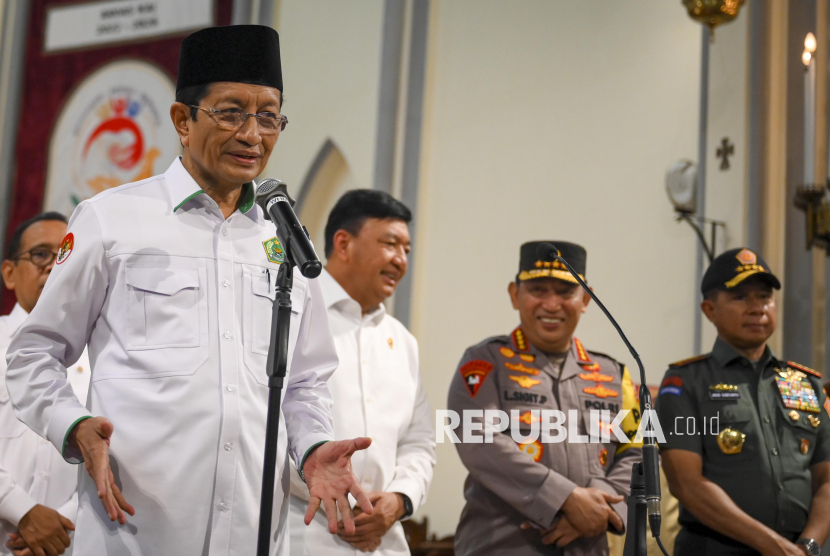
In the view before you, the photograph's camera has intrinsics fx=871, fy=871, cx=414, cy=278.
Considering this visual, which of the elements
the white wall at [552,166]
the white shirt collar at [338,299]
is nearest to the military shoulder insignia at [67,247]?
the white shirt collar at [338,299]

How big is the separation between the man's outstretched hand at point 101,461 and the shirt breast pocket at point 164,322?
0.16 metres

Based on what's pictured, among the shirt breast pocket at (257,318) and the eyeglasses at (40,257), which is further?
the eyeglasses at (40,257)

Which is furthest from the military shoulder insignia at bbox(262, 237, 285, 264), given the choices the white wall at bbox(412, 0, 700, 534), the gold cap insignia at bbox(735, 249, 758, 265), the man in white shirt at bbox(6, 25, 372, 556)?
the white wall at bbox(412, 0, 700, 534)

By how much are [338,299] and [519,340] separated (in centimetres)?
66

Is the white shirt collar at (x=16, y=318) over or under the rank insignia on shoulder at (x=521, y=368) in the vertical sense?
over

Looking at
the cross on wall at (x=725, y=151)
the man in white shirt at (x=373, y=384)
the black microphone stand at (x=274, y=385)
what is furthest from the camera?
the cross on wall at (x=725, y=151)

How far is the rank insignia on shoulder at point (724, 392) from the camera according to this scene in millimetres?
2875

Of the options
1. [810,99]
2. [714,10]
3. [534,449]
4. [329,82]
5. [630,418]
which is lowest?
[534,449]

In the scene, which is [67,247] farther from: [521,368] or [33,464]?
[521,368]

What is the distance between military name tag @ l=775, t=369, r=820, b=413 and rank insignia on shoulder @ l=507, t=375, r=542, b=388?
81 centimetres

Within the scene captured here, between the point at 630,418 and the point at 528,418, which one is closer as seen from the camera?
the point at 528,418

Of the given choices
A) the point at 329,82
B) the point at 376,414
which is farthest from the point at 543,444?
the point at 329,82

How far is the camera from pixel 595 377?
300 cm

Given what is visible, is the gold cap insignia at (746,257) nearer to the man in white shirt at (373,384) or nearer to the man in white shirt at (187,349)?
the man in white shirt at (373,384)
